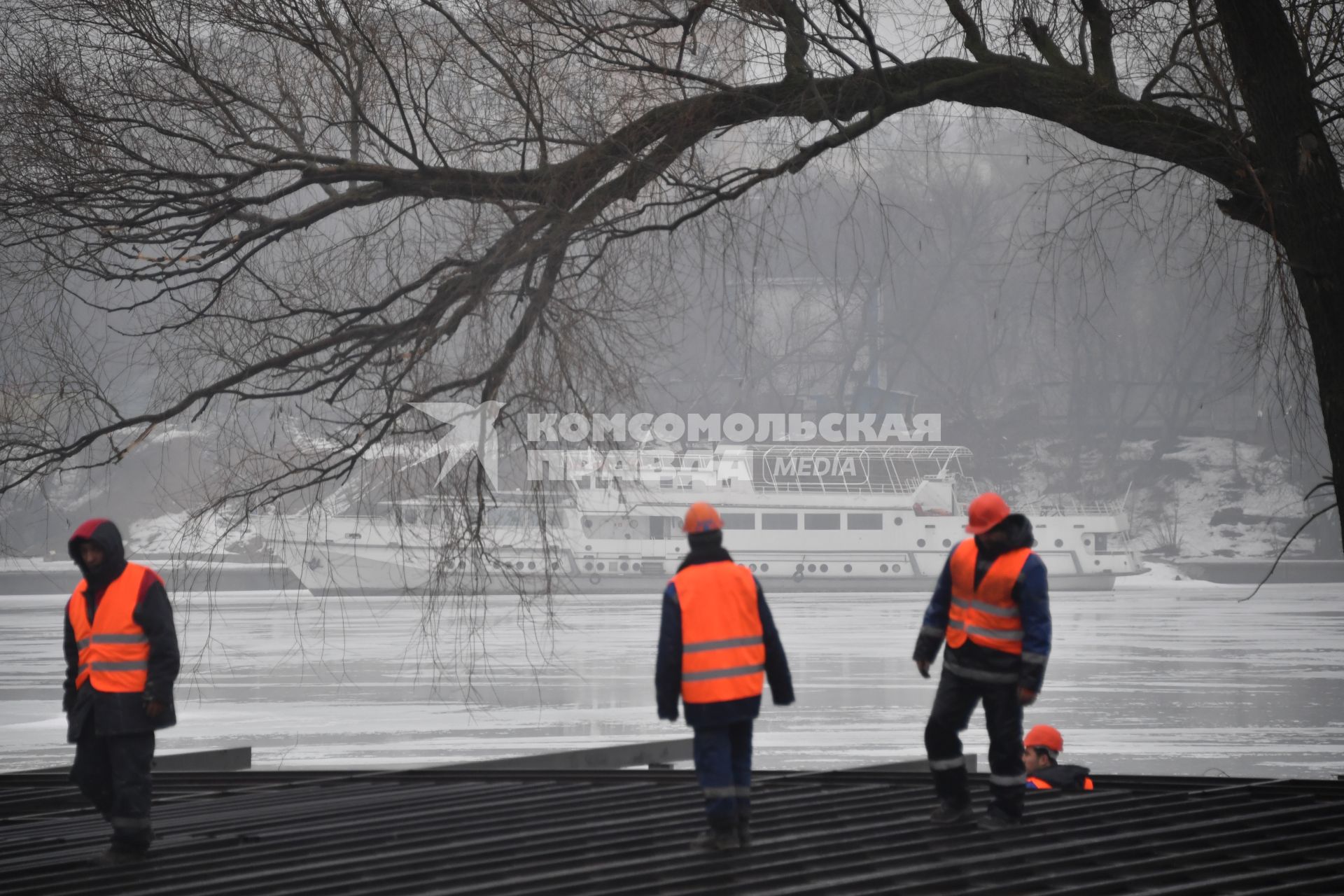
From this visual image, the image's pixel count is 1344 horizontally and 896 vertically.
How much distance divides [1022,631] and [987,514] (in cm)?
48

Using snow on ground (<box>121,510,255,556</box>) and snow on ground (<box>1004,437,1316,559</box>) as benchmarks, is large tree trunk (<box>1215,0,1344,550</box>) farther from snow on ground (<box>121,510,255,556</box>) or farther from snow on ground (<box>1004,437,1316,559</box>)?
snow on ground (<box>1004,437,1316,559</box>)

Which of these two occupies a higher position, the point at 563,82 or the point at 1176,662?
the point at 563,82

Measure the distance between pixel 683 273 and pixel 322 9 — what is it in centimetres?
257

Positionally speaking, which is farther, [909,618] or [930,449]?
[930,449]

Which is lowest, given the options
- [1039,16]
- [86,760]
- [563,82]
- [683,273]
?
[86,760]

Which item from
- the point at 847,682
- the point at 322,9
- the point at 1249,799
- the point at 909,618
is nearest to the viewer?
the point at 1249,799

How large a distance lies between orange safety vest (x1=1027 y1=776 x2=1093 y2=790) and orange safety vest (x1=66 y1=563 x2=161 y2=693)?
420 cm

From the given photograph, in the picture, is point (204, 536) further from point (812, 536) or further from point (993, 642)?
point (812, 536)

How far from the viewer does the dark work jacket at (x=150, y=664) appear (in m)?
5.33

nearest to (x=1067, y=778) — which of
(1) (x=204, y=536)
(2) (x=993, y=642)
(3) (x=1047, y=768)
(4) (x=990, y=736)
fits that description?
(3) (x=1047, y=768)

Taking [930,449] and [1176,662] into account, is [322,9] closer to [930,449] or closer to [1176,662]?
[1176,662]

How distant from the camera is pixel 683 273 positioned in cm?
836

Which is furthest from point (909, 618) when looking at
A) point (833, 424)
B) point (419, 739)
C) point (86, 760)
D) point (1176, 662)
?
point (86, 760)

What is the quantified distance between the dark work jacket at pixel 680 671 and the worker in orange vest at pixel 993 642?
56 cm
